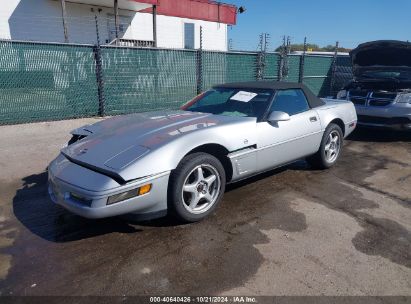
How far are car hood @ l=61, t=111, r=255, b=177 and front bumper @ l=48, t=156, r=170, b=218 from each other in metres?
0.13

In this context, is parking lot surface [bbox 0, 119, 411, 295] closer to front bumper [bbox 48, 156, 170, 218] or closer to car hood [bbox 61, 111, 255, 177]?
front bumper [bbox 48, 156, 170, 218]

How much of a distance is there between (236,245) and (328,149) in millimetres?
2714

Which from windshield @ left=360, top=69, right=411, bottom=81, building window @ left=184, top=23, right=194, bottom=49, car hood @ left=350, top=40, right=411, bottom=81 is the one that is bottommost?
windshield @ left=360, top=69, right=411, bottom=81

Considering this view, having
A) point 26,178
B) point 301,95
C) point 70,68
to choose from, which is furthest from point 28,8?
point 301,95

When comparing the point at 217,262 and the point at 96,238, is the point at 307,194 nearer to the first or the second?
the point at 217,262

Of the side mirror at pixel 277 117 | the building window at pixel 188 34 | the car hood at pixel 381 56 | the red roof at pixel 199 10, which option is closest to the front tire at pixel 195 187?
the side mirror at pixel 277 117

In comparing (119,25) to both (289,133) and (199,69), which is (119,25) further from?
(289,133)

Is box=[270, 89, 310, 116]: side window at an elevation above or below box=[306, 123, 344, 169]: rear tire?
above

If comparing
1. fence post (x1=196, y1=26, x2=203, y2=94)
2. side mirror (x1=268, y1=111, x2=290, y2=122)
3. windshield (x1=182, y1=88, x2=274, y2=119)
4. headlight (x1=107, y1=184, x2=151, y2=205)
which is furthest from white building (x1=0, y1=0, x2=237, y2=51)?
headlight (x1=107, y1=184, x2=151, y2=205)

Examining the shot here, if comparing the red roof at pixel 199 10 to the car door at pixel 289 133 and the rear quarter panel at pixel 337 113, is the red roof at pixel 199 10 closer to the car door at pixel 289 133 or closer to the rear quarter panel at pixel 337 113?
the rear quarter panel at pixel 337 113

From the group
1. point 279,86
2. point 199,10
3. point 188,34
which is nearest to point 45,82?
point 279,86

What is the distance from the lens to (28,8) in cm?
1459

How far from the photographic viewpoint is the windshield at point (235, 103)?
4.14 metres

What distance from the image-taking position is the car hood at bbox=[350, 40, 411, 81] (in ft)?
25.2
